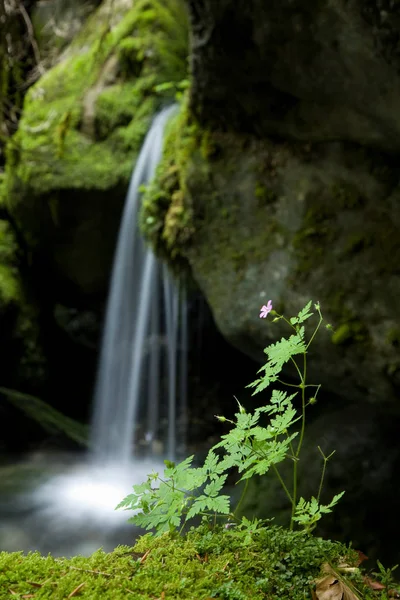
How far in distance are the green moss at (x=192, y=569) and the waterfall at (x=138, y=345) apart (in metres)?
4.47

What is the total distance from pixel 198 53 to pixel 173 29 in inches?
132

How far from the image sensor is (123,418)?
7.22 meters

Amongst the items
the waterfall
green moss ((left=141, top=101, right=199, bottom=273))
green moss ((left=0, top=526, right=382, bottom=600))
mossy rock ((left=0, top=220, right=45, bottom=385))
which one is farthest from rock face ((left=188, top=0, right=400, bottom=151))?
mossy rock ((left=0, top=220, right=45, bottom=385))

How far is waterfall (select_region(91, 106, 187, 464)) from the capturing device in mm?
6429

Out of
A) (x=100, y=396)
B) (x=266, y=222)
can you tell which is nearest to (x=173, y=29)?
(x=266, y=222)

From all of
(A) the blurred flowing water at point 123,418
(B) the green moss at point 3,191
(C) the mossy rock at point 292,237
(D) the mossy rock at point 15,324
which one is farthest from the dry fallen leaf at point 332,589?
(B) the green moss at point 3,191

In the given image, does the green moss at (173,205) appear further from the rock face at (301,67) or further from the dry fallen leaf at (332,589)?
the dry fallen leaf at (332,589)

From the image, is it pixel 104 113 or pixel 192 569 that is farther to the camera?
pixel 104 113

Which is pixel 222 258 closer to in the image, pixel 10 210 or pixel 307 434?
pixel 307 434

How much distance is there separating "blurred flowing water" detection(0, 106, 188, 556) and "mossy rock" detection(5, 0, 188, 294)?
352 mm

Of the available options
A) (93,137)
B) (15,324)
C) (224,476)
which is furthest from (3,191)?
(224,476)

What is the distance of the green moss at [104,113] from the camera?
666 cm

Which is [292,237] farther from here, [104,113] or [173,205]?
[104,113]

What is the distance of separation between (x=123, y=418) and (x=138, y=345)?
3.66 feet
